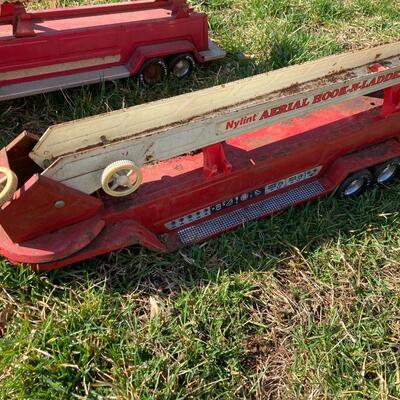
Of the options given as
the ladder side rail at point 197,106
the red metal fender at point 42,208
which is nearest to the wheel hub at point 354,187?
the ladder side rail at point 197,106

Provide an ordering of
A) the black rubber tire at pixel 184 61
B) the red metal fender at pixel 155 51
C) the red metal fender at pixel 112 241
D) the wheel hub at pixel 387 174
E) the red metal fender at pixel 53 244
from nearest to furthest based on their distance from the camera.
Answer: the red metal fender at pixel 53 244 → the red metal fender at pixel 112 241 → the wheel hub at pixel 387 174 → the red metal fender at pixel 155 51 → the black rubber tire at pixel 184 61

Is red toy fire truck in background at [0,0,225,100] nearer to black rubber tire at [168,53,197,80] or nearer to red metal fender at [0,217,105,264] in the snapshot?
black rubber tire at [168,53,197,80]

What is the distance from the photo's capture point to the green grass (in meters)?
2.93

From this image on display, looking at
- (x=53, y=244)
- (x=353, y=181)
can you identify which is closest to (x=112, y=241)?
(x=53, y=244)

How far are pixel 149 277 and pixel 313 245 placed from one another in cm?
131

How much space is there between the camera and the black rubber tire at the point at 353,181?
3.94 metres

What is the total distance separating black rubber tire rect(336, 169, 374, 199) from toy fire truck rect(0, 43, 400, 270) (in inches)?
0.5

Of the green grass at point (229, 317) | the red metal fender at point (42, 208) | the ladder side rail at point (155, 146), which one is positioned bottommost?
the green grass at point (229, 317)

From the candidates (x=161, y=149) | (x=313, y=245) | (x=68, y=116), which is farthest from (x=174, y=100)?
(x=68, y=116)

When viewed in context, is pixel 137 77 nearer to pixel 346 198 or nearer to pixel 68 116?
pixel 68 116

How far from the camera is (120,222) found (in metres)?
3.33

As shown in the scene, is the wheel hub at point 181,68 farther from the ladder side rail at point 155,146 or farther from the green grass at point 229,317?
the green grass at point 229,317

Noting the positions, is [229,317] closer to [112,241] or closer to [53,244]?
[112,241]

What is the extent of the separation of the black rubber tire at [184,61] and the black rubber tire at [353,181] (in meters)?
2.29
